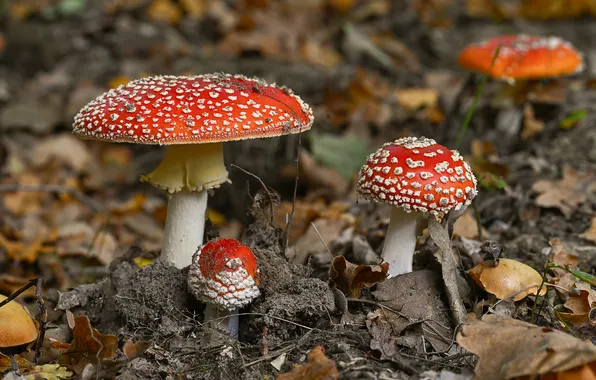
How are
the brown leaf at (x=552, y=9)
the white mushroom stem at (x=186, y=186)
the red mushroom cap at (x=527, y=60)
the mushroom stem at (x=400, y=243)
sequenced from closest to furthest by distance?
the mushroom stem at (x=400, y=243), the white mushroom stem at (x=186, y=186), the red mushroom cap at (x=527, y=60), the brown leaf at (x=552, y=9)

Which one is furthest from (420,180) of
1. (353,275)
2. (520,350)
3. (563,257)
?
(563,257)

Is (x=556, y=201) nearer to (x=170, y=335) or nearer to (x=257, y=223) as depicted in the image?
(x=257, y=223)

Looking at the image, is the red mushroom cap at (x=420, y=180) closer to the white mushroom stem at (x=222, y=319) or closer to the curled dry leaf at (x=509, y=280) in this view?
the curled dry leaf at (x=509, y=280)

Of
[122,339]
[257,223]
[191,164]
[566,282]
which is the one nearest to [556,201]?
[566,282]

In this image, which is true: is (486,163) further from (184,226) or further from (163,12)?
(163,12)

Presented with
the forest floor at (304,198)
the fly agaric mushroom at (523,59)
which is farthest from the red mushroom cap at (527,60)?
the forest floor at (304,198)

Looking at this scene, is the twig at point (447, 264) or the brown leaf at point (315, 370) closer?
the brown leaf at point (315, 370)
